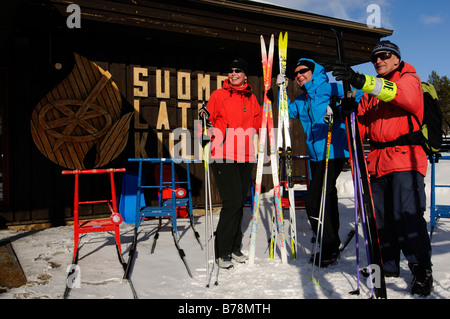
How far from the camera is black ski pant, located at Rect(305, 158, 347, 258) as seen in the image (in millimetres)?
3266

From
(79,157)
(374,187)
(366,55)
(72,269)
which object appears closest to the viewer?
(374,187)

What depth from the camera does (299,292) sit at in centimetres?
268

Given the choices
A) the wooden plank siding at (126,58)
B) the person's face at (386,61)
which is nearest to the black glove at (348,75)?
the person's face at (386,61)

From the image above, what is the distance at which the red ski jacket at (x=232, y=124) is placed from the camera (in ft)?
11.1

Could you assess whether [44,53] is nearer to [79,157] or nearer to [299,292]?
[79,157]

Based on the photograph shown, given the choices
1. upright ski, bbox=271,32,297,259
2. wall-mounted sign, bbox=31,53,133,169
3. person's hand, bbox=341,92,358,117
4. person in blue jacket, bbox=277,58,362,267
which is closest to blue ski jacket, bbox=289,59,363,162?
person in blue jacket, bbox=277,58,362,267

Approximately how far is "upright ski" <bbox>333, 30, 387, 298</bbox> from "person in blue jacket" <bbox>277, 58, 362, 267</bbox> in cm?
63

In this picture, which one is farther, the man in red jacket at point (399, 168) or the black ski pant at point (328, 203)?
the black ski pant at point (328, 203)

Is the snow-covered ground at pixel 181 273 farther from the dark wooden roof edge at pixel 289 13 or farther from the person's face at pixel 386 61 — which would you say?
the dark wooden roof edge at pixel 289 13

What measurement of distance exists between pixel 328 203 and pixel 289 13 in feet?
14.2

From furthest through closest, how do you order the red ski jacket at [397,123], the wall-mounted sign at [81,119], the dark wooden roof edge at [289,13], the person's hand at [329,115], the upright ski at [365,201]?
the dark wooden roof edge at [289,13], the wall-mounted sign at [81,119], the person's hand at [329,115], the red ski jacket at [397,123], the upright ski at [365,201]
